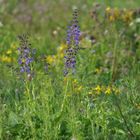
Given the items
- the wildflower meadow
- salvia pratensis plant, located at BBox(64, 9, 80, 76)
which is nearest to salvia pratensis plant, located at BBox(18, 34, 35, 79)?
the wildflower meadow

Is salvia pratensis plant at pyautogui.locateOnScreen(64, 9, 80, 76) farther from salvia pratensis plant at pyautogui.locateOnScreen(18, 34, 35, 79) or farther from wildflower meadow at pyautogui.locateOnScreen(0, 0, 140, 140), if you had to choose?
salvia pratensis plant at pyautogui.locateOnScreen(18, 34, 35, 79)

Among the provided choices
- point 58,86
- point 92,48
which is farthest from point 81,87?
point 92,48

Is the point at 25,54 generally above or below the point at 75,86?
above

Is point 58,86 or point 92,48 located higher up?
point 92,48

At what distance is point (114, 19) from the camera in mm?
7078

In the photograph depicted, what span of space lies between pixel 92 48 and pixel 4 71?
3.98 feet

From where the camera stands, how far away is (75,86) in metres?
4.72

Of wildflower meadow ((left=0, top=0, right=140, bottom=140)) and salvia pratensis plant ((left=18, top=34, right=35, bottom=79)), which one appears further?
salvia pratensis plant ((left=18, top=34, right=35, bottom=79))

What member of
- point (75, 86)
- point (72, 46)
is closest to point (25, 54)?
point (72, 46)

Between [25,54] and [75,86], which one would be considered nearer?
[25,54]

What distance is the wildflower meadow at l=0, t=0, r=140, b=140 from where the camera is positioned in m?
3.88

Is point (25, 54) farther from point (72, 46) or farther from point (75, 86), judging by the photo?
point (75, 86)

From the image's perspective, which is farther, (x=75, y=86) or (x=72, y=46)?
(x=75, y=86)

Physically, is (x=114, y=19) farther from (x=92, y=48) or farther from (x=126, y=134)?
(x=126, y=134)
